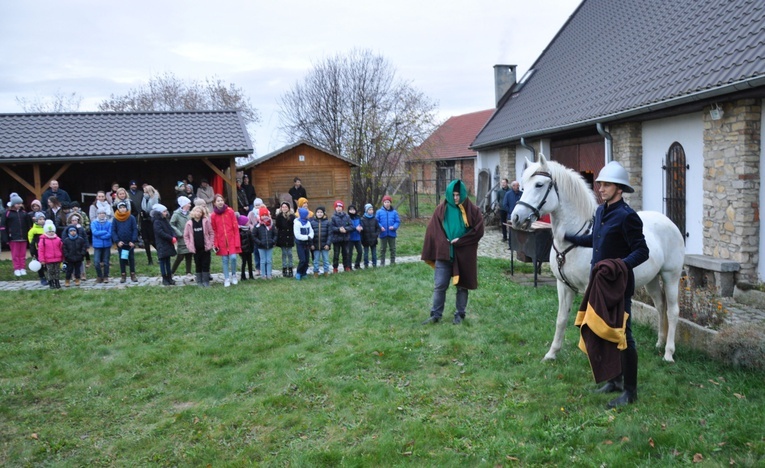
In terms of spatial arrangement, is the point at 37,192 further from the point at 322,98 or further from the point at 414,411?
the point at 414,411

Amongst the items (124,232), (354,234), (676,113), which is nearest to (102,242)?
(124,232)

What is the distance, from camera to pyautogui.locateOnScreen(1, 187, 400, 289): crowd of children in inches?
455

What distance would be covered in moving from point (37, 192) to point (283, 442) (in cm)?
1525

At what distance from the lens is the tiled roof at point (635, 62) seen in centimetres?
977

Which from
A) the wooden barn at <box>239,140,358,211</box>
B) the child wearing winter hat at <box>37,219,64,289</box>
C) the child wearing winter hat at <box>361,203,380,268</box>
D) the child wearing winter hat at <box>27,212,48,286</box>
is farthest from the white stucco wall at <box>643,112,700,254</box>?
the child wearing winter hat at <box>27,212,48,286</box>

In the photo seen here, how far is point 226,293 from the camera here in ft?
35.5

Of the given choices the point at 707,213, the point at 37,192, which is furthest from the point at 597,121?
the point at 37,192

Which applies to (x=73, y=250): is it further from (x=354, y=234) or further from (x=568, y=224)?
(x=568, y=224)

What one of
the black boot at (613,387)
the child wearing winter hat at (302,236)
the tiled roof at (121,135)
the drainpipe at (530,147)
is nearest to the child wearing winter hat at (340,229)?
the child wearing winter hat at (302,236)

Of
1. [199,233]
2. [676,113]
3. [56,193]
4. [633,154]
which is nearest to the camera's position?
[676,113]

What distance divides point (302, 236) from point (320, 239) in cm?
63

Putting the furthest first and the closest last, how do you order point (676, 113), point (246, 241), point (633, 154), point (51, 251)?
1. point (633, 154)
2. point (246, 241)
3. point (51, 251)
4. point (676, 113)

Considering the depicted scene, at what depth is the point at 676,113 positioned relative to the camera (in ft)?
35.7

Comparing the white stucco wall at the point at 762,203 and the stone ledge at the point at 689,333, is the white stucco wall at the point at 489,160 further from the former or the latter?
the stone ledge at the point at 689,333
